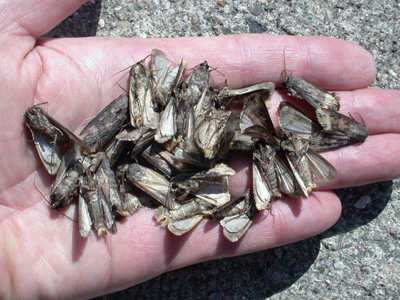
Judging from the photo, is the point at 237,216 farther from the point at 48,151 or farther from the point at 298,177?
the point at 48,151

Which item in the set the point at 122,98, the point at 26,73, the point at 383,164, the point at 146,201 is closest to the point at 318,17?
the point at 383,164

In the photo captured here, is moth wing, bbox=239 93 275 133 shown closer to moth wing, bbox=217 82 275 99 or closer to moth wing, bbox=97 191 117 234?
moth wing, bbox=217 82 275 99

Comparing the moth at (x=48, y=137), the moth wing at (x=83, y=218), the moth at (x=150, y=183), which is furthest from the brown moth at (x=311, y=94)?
the moth wing at (x=83, y=218)

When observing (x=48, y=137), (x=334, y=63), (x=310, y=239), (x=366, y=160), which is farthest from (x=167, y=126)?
(x=310, y=239)

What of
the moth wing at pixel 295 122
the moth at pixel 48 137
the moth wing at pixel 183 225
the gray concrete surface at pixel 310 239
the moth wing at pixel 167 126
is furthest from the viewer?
the gray concrete surface at pixel 310 239

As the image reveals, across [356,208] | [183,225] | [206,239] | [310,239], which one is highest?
[183,225]

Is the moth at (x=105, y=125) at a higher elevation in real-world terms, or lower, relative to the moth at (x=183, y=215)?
higher

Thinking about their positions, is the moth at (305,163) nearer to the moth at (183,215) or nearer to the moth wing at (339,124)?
the moth wing at (339,124)

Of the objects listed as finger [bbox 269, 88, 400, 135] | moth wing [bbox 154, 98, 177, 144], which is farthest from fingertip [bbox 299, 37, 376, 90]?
moth wing [bbox 154, 98, 177, 144]
